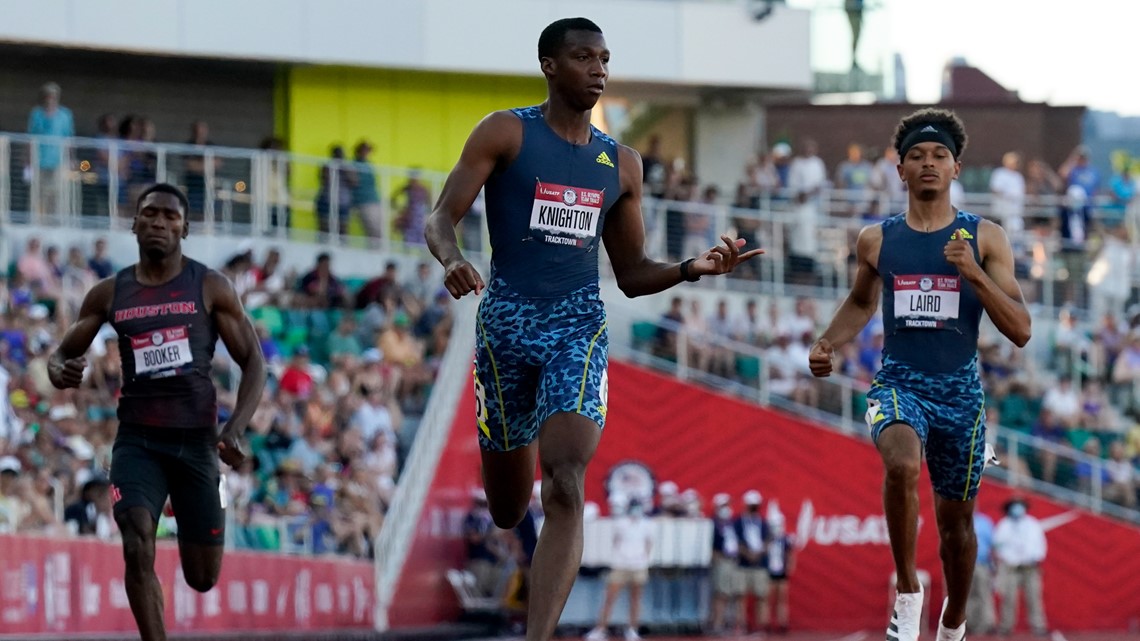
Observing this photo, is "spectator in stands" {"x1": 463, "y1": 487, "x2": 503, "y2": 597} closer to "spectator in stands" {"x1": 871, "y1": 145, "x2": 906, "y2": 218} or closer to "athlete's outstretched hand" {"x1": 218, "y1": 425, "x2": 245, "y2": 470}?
"spectator in stands" {"x1": 871, "y1": 145, "x2": 906, "y2": 218}

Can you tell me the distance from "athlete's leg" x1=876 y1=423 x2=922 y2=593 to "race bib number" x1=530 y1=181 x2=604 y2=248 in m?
1.99

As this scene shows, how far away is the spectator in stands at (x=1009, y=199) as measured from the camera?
29.0 meters

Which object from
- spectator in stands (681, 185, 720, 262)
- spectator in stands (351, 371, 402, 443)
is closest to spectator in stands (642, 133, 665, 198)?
spectator in stands (681, 185, 720, 262)

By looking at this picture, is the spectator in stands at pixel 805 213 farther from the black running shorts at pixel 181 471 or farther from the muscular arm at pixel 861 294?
the black running shorts at pixel 181 471

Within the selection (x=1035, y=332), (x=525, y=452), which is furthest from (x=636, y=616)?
(x=525, y=452)

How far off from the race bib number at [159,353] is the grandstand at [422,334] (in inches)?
259

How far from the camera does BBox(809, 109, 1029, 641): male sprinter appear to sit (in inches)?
395

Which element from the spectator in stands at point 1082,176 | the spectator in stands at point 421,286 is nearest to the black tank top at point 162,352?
the spectator in stands at point 421,286

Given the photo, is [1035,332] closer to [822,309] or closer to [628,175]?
[822,309]

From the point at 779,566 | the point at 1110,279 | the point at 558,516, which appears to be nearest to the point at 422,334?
the point at 779,566

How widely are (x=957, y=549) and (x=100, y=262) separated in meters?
13.1

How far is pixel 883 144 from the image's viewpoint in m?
48.4

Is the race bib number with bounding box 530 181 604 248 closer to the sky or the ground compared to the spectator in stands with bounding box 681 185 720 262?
closer to the ground

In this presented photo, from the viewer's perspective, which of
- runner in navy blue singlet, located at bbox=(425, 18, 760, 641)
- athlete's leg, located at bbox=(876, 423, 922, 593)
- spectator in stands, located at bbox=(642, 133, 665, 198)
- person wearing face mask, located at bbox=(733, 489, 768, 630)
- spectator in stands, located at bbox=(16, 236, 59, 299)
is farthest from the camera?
spectator in stands, located at bbox=(642, 133, 665, 198)
